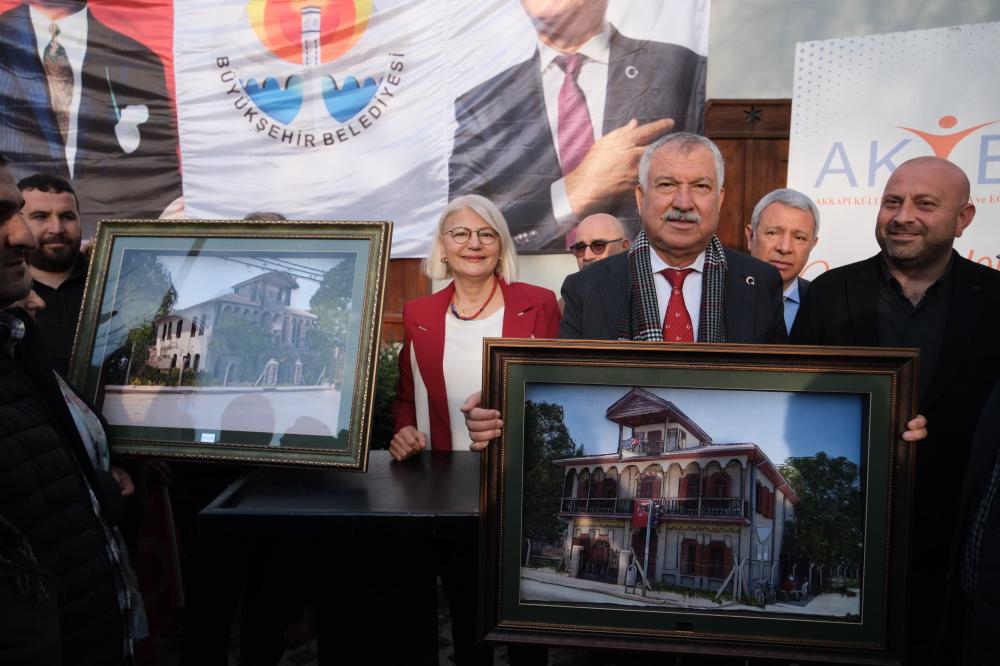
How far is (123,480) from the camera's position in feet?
6.68

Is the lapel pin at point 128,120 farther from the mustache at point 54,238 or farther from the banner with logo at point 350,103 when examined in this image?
the mustache at point 54,238

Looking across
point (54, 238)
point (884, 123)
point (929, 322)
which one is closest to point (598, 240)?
point (884, 123)

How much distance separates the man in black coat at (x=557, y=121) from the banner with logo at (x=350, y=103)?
0.01 m

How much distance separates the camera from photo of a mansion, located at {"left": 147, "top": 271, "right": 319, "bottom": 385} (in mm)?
1963

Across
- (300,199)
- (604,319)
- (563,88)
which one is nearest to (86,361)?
(604,319)

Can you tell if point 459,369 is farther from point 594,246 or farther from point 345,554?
point 594,246

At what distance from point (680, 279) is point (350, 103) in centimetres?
390

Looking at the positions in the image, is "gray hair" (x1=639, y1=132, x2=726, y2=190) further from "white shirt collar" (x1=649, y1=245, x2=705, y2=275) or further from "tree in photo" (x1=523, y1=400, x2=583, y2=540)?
"tree in photo" (x1=523, y1=400, x2=583, y2=540)

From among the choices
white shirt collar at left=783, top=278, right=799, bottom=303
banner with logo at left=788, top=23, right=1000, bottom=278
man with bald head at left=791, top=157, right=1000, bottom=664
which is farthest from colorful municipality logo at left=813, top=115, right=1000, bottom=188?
man with bald head at left=791, top=157, right=1000, bottom=664

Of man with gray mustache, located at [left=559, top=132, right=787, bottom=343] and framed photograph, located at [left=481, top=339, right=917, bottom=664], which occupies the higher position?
man with gray mustache, located at [left=559, top=132, right=787, bottom=343]

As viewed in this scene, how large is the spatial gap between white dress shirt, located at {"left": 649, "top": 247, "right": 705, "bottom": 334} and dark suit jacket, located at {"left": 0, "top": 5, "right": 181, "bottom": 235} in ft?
15.2

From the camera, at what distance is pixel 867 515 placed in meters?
1.52

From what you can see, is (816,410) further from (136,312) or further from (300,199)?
(300,199)

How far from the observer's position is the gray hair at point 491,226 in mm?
2615
